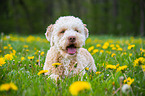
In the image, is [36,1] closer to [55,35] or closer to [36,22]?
[36,22]

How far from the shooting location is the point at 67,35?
8.63ft

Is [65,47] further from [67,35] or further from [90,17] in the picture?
[90,17]

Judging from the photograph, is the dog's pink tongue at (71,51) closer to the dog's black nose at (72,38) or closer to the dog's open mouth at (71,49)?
the dog's open mouth at (71,49)

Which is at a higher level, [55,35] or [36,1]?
[36,1]

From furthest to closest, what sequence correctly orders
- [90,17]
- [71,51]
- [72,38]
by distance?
[90,17] < [71,51] < [72,38]

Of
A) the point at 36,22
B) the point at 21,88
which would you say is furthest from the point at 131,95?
the point at 36,22

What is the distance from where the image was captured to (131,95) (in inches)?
73.9

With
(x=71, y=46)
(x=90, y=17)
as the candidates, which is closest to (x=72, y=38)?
(x=71, y=46)

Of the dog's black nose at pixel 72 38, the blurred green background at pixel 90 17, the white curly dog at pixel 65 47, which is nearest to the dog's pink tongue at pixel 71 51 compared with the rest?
the white curly dog at pixel 65 47

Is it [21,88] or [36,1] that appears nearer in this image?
[21,88]

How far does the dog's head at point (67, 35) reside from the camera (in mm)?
2615

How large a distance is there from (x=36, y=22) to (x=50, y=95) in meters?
23.4

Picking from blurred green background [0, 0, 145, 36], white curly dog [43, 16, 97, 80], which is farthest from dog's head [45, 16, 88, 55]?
blurred green background [0, 0, 145, 36]

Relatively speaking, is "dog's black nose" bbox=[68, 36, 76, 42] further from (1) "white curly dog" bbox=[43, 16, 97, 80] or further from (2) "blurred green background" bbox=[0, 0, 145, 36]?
(2) "blurred green background" bbox=[0, 0, 145, 36]
